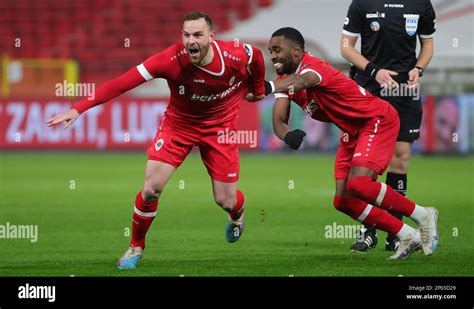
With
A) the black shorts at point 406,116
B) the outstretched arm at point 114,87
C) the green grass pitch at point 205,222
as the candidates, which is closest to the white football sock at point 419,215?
the green grass pitch at point 205,222

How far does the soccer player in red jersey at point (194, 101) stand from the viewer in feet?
26.6

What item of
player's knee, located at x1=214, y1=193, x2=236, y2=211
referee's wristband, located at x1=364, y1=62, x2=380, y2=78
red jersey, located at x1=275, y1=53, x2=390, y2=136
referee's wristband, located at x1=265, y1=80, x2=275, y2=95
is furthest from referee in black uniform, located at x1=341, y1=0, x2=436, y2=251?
referee's wristband, located at x1=265, y1=80, x2=275, y2=95

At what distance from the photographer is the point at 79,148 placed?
77.0 feet

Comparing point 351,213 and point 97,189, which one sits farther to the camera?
point 97,189

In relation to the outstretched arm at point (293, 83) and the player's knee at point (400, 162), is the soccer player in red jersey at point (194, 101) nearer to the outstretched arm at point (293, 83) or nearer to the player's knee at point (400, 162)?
the outstretched arm at point (293, 83)

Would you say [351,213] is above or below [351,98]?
below

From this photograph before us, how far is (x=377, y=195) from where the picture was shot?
840cm

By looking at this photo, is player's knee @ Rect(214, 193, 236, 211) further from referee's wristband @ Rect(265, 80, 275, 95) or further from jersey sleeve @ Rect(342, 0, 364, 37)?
jersey sleeve @ Rect(342, 0, 364, 37)

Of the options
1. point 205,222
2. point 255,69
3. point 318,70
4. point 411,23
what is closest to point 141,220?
point 255,69

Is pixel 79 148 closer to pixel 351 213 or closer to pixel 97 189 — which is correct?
pixel 97 189

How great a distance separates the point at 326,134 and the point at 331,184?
22.3 feet

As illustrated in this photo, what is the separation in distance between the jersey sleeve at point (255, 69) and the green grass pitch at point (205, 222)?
145 cm

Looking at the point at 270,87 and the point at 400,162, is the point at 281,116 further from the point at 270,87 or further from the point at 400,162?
the point at 400,162

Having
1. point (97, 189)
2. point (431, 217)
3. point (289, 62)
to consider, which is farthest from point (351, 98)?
point (97, 189)
